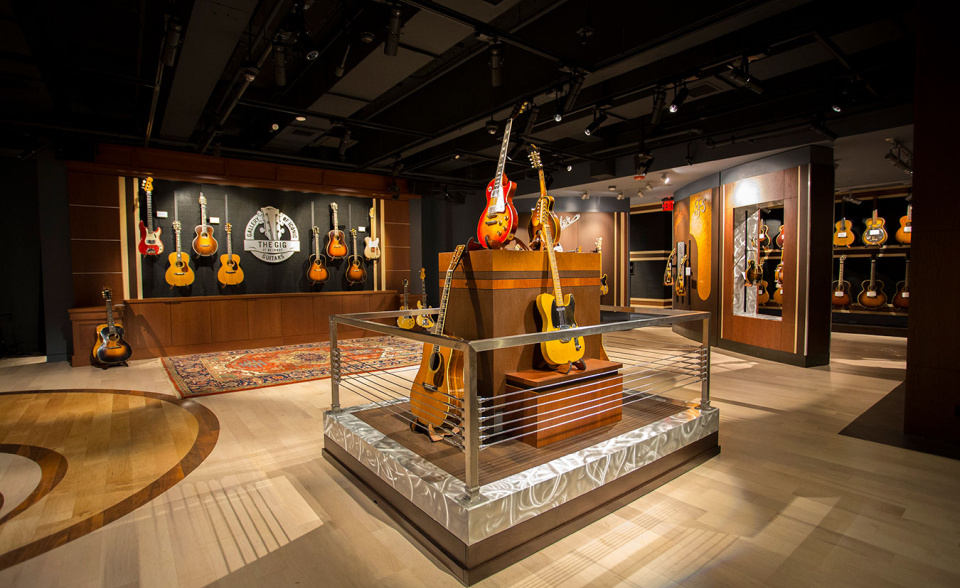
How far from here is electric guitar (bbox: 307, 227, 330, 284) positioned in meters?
8.04

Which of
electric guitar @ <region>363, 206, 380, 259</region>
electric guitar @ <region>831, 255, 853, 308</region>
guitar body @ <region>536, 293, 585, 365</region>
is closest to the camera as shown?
guitar body @ <region>536, 293, 585, 365</region>

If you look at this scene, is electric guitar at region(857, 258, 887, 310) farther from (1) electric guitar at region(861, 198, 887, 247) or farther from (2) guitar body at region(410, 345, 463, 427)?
(2) guitar body at region(410, 345, 463, 427)

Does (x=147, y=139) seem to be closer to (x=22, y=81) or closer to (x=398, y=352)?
(x=22, y=81)

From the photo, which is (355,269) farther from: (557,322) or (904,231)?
(904,231)

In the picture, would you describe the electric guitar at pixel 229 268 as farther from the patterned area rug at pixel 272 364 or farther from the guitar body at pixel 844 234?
the guitar body at pixel 844 234

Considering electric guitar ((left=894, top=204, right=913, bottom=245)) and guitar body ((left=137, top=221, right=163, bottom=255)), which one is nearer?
guitar body ((left=137, top=221, right=163, bottom=255))

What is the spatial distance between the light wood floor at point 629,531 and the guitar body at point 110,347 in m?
3.61

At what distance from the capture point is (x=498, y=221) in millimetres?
2697

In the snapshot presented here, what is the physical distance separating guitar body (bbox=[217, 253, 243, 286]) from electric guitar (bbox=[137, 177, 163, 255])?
32.3 inches

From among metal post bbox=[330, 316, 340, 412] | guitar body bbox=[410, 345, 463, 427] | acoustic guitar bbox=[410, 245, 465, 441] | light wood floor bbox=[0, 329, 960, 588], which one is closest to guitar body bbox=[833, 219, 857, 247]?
light wood floor bbox=[0, 329, 960, 588]

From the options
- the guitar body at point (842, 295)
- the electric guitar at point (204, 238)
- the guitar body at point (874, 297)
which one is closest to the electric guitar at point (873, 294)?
the guitar body at point (874, 297)

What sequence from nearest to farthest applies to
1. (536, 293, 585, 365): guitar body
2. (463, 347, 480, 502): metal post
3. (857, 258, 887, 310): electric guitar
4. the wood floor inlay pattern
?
(463, 347, 480, 502): metal post < the wood floor inlay pattern < (536, 293, 585, 365): guitar body < (857, 258, 887, 310): electric guitar

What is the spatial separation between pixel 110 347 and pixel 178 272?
4.80 feet

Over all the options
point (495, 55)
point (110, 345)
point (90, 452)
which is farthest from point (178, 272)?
point (495, 55)
